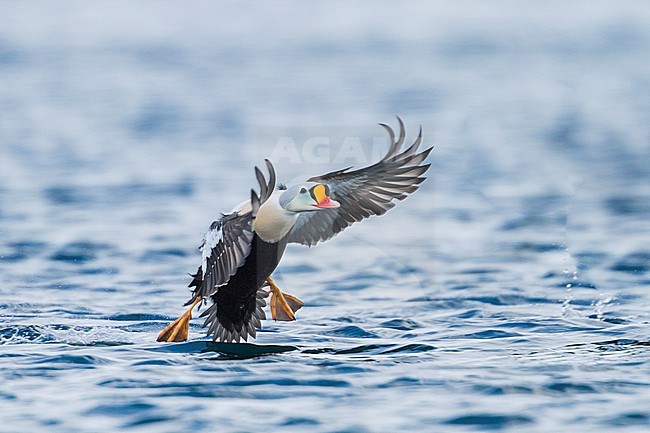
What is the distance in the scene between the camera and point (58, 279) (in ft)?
40.3

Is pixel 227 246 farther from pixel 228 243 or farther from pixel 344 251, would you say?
pixel 344 251

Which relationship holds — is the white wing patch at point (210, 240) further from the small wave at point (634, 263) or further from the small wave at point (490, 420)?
the small wave at point (634, 263)

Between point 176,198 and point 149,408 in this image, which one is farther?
point 176,198

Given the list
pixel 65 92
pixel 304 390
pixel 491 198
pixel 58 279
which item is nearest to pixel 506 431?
pixel 304 390

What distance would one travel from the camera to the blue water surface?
794cm

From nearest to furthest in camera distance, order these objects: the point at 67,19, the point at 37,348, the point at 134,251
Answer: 1. the point at 37,348
2. the point at 134,251
3. the point at 67,19

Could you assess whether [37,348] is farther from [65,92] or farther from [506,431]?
[65,92]

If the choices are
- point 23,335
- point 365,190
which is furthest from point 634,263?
point 23,335

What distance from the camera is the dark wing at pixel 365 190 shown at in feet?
30.2

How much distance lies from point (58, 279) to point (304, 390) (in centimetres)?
484

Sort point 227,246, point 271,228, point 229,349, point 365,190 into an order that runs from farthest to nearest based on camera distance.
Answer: point 365,190 → point 229,349 → point 271,228 → point 227,246

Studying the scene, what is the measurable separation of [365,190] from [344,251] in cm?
405

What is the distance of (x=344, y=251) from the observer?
13.4 meters

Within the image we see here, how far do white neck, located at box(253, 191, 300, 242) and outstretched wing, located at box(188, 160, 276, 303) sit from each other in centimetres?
5
